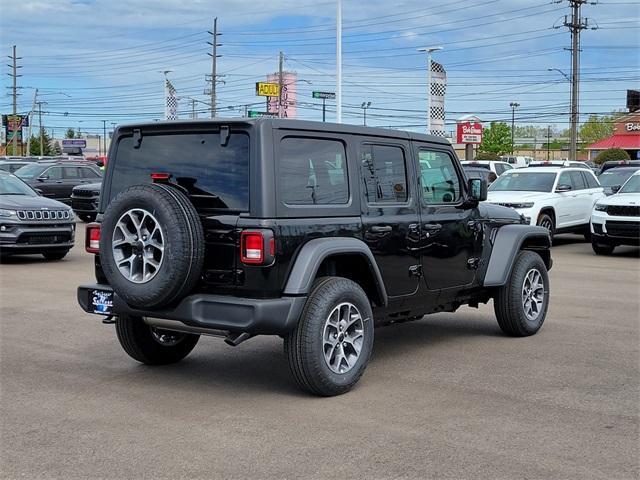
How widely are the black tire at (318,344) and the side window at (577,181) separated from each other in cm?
1448

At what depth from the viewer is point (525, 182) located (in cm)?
1925

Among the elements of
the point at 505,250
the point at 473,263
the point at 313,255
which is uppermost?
the point at 313,255

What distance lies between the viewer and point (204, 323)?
5.83 meters

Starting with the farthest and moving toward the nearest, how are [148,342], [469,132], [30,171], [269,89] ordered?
[269,89], [469,132], [30,171], [148,342]

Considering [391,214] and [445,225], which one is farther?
[445,225]

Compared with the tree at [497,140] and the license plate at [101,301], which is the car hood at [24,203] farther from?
the tree at [497,140]

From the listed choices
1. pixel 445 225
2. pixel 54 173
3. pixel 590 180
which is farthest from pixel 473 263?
pixel 54 173

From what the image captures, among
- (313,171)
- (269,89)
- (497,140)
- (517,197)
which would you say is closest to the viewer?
(313,171)

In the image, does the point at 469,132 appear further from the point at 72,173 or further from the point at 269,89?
the point at 72,173

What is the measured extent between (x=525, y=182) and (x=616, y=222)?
112 inches

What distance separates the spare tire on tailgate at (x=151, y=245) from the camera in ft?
18.9

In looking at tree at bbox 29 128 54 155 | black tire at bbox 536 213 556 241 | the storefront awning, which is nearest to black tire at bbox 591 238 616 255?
black tire at bbox 536 213 556 241

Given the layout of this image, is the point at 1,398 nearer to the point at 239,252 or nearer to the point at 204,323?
the point at 204,323

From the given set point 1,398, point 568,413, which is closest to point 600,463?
point 568,413
